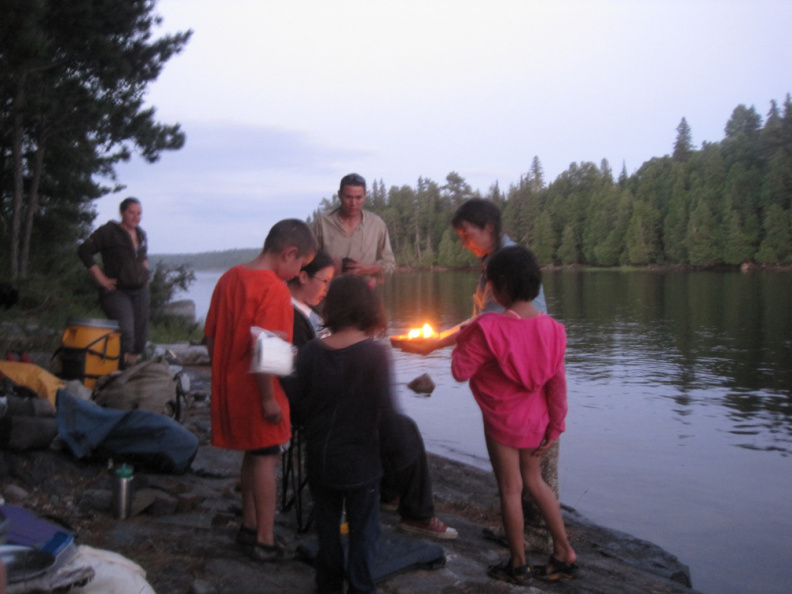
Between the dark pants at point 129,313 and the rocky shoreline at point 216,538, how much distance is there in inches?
71.6

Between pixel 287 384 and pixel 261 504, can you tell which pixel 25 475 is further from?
pixel 287 384

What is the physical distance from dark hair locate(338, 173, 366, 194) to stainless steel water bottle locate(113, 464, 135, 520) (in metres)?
2.35

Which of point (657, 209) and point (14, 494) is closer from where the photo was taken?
point (14, 494)

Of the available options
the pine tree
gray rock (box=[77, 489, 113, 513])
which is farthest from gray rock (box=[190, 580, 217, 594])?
the pine tree

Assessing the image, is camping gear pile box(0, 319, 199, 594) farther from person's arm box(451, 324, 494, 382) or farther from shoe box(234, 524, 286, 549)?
person's arm box(451, 324, 494, 382)

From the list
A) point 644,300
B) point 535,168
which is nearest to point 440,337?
point 644,300

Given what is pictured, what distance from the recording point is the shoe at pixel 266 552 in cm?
356

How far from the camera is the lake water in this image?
6656mm

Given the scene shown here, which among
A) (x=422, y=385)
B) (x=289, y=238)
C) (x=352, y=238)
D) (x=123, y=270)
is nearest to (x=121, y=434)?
(x=352, y=238)

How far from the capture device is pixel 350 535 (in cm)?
315

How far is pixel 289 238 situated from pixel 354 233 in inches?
76.2

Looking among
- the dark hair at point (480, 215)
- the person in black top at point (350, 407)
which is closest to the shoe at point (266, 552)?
the person in black top at point (350, 407)

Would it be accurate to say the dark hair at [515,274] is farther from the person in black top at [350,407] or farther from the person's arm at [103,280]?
the person's arm at [103,280]

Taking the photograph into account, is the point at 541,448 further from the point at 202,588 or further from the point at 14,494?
the point at 14,494
